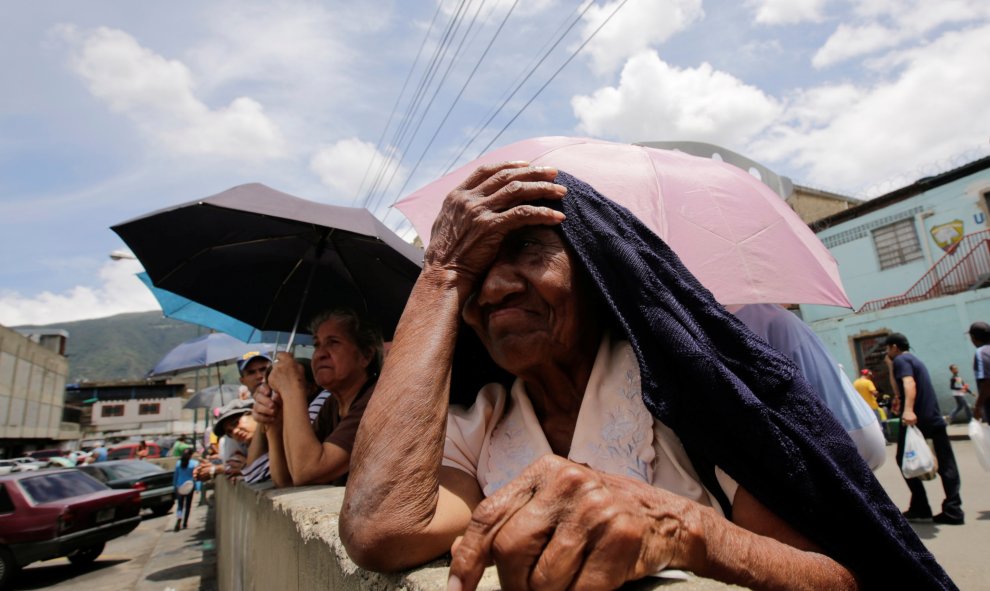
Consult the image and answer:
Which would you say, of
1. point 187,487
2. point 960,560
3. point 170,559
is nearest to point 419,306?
point 960,560

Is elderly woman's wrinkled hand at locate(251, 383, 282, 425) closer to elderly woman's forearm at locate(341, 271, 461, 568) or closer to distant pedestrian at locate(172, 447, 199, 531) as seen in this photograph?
elderly woman's forearm at locate(341, 271, 461, 568)

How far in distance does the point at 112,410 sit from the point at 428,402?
66912 mm

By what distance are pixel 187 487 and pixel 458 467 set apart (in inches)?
544

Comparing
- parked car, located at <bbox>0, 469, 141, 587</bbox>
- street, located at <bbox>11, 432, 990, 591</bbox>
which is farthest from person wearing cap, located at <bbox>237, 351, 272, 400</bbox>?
parked car, located at <bbox>0, 469, 141, 587</bbox>

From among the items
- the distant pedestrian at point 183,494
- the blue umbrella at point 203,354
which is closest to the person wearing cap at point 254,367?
the blue umbrella at point 203,354

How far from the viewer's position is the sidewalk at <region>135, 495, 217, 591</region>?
26.5 ft

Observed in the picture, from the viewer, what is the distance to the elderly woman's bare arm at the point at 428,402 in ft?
3.77

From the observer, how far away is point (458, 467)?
4.82 feet

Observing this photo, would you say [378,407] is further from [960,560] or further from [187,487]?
[187,487]

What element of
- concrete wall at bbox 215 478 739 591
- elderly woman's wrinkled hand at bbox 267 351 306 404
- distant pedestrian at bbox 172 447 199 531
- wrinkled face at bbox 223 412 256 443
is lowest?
distant pedestrian at bbox 172 447 199 531

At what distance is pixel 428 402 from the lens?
4.11ft

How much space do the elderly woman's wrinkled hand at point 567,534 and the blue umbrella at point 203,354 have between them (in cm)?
935

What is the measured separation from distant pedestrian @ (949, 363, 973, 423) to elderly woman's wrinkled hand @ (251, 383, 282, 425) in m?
18.4

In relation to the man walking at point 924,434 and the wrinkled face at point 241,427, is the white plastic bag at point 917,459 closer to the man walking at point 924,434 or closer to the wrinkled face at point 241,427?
the man walking at point 924,434
